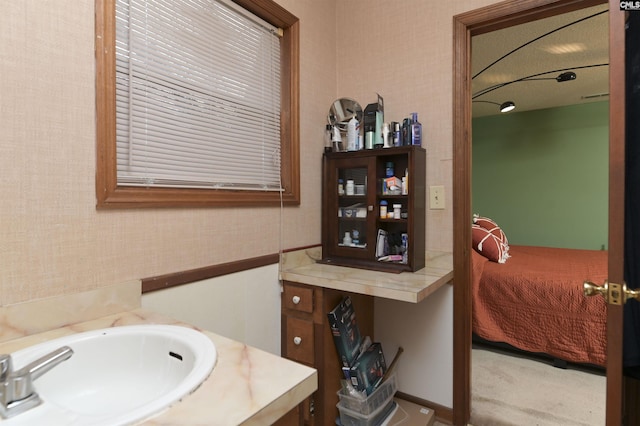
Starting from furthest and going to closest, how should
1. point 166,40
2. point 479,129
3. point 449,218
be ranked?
point 479,129
point 449,218
point 166,40

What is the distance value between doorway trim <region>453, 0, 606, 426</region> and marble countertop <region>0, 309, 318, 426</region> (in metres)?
1.22

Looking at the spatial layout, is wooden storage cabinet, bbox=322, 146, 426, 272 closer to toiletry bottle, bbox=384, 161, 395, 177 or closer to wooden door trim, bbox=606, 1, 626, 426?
toiletry bottle, bbox=384, 161, 395, 177

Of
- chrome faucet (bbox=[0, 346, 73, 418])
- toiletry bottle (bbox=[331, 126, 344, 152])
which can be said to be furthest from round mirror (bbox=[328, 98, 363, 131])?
chrome faucet (bbox=[0, 346, 73, 418])

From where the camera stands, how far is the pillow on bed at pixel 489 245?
2.89 m

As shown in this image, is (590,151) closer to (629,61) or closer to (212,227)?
(629,61)

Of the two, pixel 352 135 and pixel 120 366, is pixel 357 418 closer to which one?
pixel 120 366

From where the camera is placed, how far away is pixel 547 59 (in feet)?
9.77

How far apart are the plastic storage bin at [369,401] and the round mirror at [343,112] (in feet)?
4.62

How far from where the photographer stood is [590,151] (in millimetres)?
4211

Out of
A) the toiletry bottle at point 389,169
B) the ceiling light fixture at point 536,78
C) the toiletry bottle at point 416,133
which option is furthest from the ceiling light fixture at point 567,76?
the toiletry bottle at point 389,169

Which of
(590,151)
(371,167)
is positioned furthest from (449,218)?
(590,151)

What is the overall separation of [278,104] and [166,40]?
0.62 m

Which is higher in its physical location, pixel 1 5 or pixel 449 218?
pixel 1 5

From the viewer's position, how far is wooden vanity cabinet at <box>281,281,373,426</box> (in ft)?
5.14
